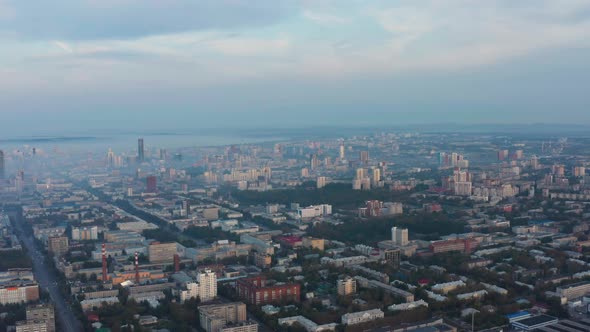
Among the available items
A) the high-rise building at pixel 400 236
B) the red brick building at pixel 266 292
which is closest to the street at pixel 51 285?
the red brick building at pixel 266 292

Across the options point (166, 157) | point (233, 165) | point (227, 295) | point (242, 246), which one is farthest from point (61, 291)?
point (166, 157)

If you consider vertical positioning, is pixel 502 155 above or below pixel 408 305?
above

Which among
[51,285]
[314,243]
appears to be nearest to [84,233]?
[51,285]

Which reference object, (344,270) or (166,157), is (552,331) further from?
(166,157)

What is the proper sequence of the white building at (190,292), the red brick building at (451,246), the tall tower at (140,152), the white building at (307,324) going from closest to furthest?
the white building at (307,324)
the white building at (190,292)
the red brick building at (451,246)
the tall tower at (140,152)

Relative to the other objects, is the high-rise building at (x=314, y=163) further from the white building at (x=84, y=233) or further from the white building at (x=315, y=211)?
the white building at (x=84, y=233)

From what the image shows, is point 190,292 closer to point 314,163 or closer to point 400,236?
point 400,236

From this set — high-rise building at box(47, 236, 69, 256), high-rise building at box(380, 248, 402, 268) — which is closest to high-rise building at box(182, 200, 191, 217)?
high-rise building at box(47, 236, 69, 256)
